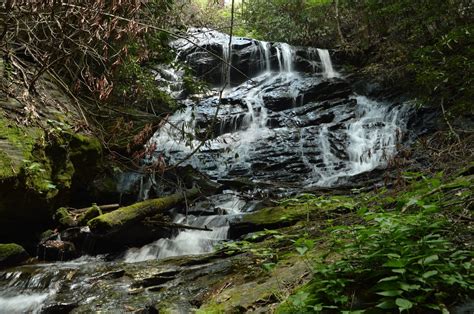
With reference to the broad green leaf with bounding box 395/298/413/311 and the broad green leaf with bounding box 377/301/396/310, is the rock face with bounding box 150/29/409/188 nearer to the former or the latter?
the broad green leaf with bounding box 377/301/396/310

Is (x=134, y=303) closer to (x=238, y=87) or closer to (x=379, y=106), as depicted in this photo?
(x=379, y=106)

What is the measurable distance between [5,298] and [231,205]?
4.82 metres

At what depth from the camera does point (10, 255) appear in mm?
5703

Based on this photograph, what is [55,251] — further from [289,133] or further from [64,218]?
[289,133]

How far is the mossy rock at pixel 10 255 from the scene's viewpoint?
564 centimetres

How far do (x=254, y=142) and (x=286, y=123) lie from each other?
152cm

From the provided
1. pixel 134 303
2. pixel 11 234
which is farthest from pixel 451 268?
pixel 11 234

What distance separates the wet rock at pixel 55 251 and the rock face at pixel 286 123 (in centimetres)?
350

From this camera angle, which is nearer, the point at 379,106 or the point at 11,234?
the point at 11,234

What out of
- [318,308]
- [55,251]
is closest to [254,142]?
[55,251]

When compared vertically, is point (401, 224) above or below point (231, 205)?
above

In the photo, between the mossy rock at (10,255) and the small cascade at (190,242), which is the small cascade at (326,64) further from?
the mossy rock at (10,255)

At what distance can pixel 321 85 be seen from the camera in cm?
1459

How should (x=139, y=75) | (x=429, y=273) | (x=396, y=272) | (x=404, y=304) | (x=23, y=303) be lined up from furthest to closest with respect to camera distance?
(x=139, y=75)
(x=23, y=303)
(x=396, y=272)
(x=429, y=273)
(x=404, y=304)
